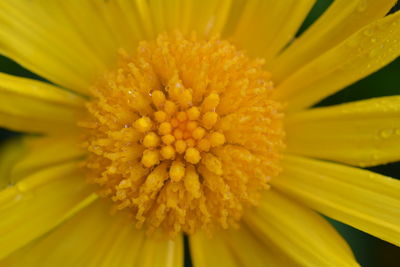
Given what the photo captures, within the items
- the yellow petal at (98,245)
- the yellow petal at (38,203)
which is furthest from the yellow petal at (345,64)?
the yellow petal at (38,203)

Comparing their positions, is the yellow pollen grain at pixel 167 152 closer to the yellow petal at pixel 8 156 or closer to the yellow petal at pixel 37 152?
the yellow petal at pixel 37 152

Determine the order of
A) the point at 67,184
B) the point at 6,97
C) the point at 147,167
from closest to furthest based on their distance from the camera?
the point at 147,167, the point at 6,97, the point at 67,184

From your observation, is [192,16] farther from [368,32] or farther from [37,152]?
[37,152]

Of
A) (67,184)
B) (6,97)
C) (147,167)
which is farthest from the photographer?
(67,184)

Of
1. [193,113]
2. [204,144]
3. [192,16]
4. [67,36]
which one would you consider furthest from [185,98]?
[67,36]

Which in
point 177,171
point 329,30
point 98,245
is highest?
point 329,30

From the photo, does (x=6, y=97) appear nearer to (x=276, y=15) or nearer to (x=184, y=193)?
(x=184, y=193)

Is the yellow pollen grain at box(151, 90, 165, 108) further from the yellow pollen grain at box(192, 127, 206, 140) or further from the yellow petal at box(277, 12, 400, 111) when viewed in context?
the yellow petal at box(277, 12, 400, 111)

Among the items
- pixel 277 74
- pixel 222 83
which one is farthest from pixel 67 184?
pixel 277 74
